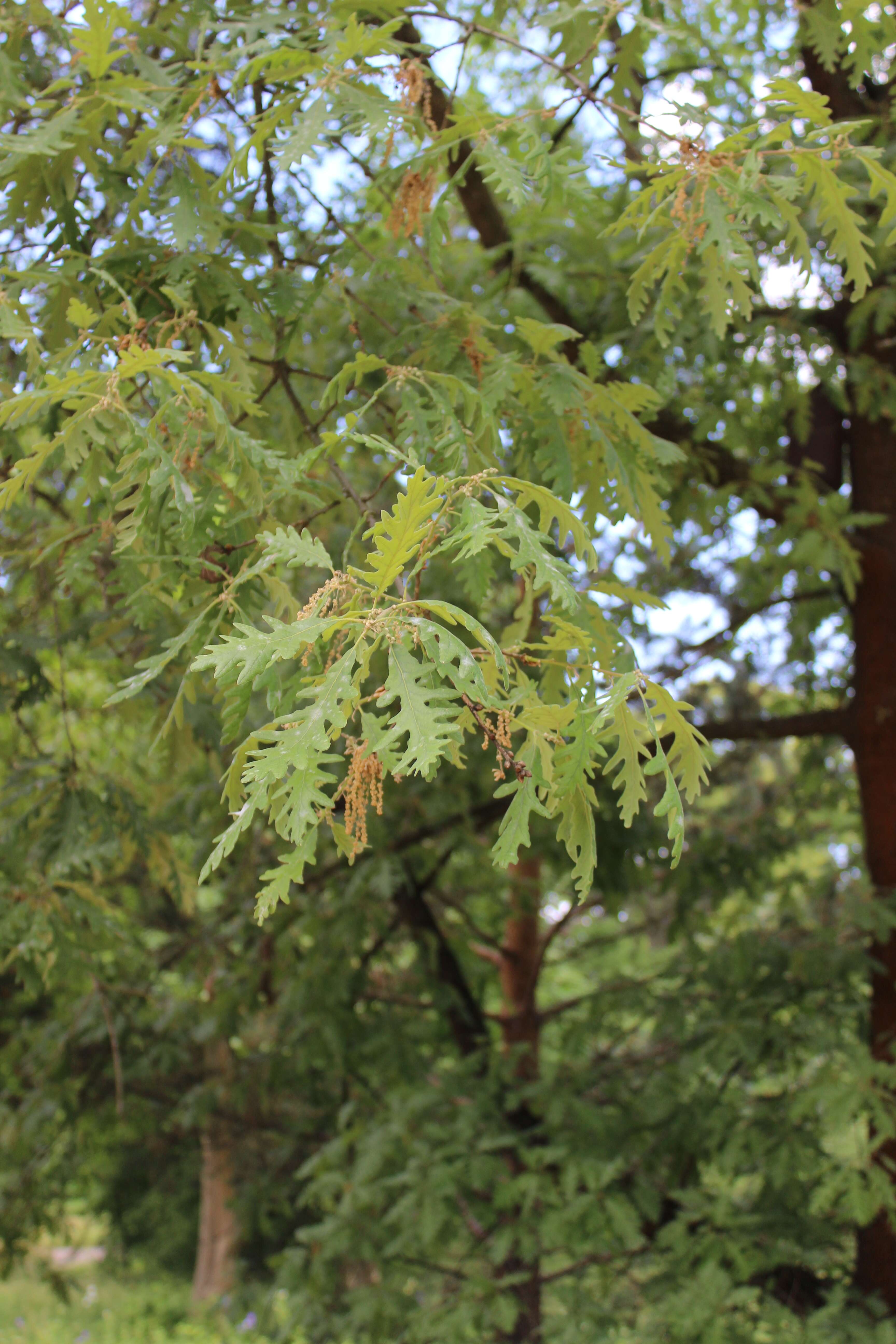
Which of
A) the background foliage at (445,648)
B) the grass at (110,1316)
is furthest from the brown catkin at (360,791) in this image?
the grass at (110,1316)

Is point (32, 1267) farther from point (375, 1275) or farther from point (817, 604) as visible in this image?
point (817, 604)

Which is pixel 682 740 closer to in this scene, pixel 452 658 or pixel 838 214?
pixel 452 658

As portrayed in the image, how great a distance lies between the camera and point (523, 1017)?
4.93 m

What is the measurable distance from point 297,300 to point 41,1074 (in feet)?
12.1

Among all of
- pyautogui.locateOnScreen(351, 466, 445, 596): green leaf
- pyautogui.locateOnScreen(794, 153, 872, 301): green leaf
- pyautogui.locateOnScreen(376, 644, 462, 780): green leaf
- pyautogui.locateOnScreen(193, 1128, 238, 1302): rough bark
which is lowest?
pyautogui.locateOnScreen(193, 1128, 238, 1302): rough bark

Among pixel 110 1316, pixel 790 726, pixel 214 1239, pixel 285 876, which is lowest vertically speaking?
pixel 110 1316

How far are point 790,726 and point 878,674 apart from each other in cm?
38

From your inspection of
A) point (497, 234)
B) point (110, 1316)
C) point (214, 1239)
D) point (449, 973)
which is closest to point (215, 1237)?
point (214, 1239)

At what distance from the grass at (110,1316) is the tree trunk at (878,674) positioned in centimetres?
460

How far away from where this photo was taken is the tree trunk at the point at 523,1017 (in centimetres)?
402

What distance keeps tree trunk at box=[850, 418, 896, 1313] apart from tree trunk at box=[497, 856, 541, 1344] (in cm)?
131

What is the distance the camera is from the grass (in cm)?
729

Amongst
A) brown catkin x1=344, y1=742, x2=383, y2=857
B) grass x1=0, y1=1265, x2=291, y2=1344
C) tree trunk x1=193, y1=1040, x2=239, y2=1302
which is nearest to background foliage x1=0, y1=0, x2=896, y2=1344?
brown catkin x1=344, y1=742, x2=383, y2=857

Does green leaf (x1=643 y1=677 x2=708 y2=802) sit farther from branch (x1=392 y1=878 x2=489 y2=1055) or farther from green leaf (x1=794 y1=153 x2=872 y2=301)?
branch (x1=392 y1=878 x2=489 y2=1055)
